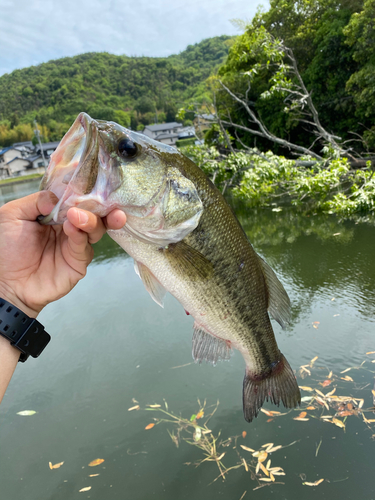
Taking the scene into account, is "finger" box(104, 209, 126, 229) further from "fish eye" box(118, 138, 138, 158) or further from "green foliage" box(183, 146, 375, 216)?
"green foliage" box(183, 146, 375, 216)

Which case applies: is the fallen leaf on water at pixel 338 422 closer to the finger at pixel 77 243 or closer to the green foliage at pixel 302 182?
the finger at pixel 77 243

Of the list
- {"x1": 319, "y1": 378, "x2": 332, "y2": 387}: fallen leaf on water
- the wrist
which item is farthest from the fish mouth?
{"x1": 319, "y1": 378, "x2": 332, "y2": 387}: fallen leaf on water

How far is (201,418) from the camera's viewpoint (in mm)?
2734

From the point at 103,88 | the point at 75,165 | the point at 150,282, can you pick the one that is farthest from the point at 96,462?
the point at 103,88

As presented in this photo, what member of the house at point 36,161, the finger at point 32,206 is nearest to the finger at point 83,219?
the finger at point 32,206

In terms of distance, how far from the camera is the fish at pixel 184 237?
1.18 metres

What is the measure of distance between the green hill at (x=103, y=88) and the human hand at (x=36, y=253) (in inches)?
2273

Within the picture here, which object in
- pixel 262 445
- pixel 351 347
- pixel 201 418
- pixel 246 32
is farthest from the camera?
pixel 246 32

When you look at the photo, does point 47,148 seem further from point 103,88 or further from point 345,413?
point 345,413

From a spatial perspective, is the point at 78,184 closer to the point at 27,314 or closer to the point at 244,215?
the point at 27,314

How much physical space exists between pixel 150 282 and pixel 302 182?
21.2ft

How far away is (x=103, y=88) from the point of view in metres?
73.7

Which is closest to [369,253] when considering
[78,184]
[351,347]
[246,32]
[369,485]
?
[351,347]

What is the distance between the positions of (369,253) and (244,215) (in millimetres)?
4237
